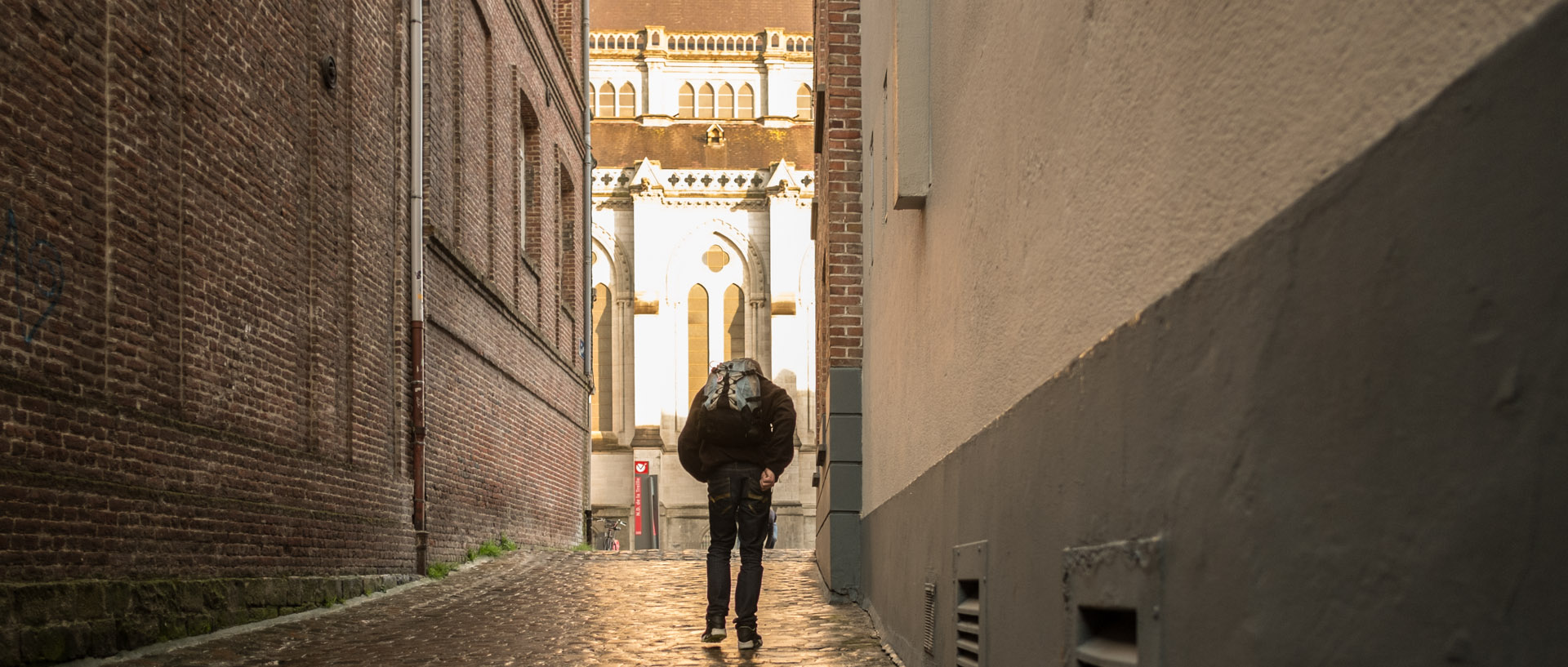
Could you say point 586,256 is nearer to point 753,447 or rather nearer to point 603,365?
point 753,447

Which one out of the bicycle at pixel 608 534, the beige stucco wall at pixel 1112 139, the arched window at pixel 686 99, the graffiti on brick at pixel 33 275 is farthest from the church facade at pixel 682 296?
the beige stucco wall at pixel 1112 139

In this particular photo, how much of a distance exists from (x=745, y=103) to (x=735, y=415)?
1791 inches

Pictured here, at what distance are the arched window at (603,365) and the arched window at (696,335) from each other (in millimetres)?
2455

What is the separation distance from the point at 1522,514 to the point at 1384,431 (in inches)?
8.7

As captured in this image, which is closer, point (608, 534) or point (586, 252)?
point (586, 252)

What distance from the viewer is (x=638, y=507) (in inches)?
1769

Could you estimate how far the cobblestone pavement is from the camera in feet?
25.8

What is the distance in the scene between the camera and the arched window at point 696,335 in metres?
46.8

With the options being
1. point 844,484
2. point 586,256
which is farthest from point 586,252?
point 844,484

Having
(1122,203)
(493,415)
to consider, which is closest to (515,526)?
(493,415)

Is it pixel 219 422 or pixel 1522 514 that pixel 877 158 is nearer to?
pixel 219 422

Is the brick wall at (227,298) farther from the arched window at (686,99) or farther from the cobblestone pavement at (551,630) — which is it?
the arched window at (686,99)

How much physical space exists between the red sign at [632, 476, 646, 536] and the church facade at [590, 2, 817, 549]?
4 cm

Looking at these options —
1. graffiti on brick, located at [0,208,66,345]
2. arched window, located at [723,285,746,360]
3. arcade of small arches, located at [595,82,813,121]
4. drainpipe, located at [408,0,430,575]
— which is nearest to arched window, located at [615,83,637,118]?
arcade of small arches, located at [595,82,813,121]
